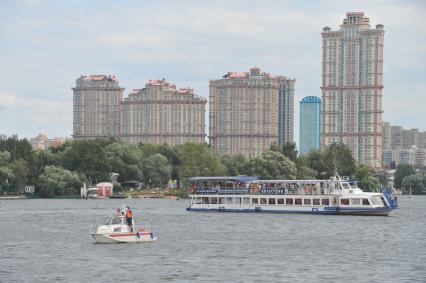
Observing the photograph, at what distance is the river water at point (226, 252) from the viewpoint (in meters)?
65.4

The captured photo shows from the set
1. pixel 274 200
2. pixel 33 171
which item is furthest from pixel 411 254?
pixel 33 171

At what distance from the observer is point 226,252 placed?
78.1 m

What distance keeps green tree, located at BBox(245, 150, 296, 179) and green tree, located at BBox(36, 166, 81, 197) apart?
101 ft

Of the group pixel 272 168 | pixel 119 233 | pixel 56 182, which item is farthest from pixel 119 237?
pixel 56 182

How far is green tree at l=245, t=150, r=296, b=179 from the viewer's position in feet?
616

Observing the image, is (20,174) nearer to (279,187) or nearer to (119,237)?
(279,187)

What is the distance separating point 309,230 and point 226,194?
33782 mm

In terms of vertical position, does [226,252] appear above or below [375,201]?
below

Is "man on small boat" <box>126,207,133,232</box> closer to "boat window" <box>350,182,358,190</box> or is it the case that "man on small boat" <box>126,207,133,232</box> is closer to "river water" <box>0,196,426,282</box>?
"river water" <box>0,196,426,282</box>

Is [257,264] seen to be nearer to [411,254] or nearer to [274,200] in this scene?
[411,254]

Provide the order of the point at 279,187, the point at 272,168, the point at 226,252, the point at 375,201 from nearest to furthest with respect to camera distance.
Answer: the point at 226,252 → the point at 375,201 → the point at 279,187 → the point at 272,168

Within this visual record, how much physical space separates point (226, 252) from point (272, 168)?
111 metres

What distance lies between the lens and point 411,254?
78.7m

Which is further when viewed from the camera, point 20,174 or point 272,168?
point 20,174
